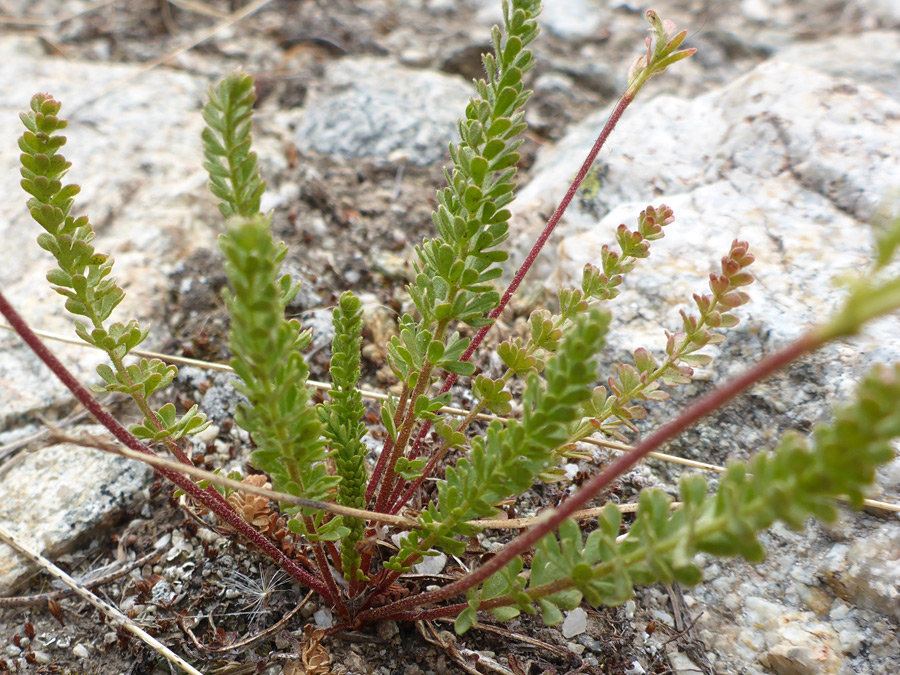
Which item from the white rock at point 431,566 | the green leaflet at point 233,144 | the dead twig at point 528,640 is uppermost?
the green leaflet at point 233,144

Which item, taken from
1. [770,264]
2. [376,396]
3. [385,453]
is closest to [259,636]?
[385,453]

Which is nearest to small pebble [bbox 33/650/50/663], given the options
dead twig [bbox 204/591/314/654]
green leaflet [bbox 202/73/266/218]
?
dead twig [bbox 204/591/314/654]

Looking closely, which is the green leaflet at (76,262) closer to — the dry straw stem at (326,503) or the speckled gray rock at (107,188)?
the dry straw stem at (326,503)

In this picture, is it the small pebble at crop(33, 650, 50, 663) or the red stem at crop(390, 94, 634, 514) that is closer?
the red stem at crop(390, 94, 634, 514)

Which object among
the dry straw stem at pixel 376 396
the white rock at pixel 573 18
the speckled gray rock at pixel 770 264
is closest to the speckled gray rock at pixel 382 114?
the speckled gray rock at pixel 770 264

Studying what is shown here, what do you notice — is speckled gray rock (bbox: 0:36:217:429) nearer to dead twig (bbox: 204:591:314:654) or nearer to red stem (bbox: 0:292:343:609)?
red stem (bbox: 0:292:343:609)

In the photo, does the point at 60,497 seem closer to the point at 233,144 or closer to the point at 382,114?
the point at 233,144
